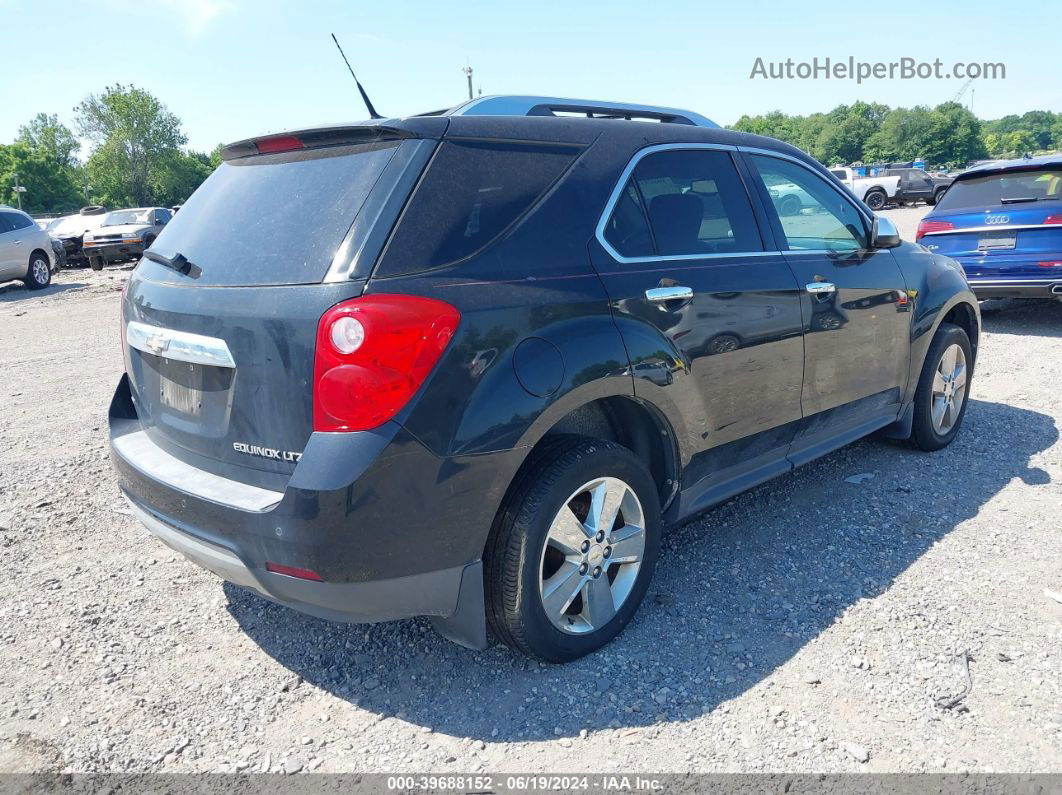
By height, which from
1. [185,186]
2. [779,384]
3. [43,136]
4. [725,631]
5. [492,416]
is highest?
[43,136]

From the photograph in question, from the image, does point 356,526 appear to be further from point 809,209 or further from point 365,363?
point 809,209

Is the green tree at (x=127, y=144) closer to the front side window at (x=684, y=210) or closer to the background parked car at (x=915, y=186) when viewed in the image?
the background parked car at (x=915, y=186)

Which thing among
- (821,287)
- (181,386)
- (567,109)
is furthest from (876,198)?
(181,386)

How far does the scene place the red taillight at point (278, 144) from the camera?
285cm

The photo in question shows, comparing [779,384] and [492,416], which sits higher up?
[492,416]

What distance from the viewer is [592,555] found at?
2900mm

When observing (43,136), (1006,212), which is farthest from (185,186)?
(1006,212)

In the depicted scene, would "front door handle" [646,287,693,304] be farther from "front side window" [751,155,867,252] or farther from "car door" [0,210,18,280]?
"car door" [0,210,18,280]

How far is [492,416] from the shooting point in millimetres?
2475

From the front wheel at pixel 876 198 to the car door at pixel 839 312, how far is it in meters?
34.0

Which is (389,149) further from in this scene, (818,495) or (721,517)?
(818,495)

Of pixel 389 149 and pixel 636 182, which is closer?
pixel 389 149

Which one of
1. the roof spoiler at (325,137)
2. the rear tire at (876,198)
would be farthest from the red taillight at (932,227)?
the rear tire at (876,198)

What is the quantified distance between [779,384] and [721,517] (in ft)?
2.92
